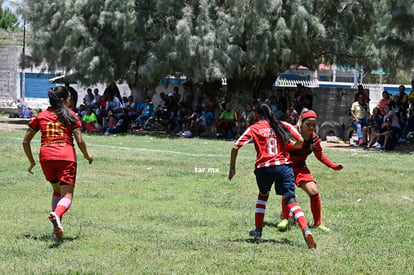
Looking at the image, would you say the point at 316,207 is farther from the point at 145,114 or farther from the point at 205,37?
the point at 145,114

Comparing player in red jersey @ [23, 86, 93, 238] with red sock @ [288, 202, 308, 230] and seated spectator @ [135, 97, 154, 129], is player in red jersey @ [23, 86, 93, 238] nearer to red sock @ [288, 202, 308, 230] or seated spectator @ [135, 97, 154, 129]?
red sock @ [288, 202, 308, 230]

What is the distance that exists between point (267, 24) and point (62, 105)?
18.2 m

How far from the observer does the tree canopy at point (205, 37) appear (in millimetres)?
25516

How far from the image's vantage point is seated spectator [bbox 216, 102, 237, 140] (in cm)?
2656

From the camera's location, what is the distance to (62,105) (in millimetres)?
8469

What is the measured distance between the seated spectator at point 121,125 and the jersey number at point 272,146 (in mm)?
19717

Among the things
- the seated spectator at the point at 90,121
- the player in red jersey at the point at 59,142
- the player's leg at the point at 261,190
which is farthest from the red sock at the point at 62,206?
the seated spectator at the point at 90,121

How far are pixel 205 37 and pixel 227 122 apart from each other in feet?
10.5

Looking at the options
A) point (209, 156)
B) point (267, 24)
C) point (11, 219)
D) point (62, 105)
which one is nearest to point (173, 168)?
point (209, 156)

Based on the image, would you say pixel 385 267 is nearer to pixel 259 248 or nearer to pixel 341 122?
pixel 259 248

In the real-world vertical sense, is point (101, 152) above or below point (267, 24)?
below

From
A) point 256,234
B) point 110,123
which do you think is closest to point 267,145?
point 256,234

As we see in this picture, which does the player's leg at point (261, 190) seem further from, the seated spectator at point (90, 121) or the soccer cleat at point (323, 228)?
the seated spectator at point (90, 121)

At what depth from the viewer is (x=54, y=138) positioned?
836cm
